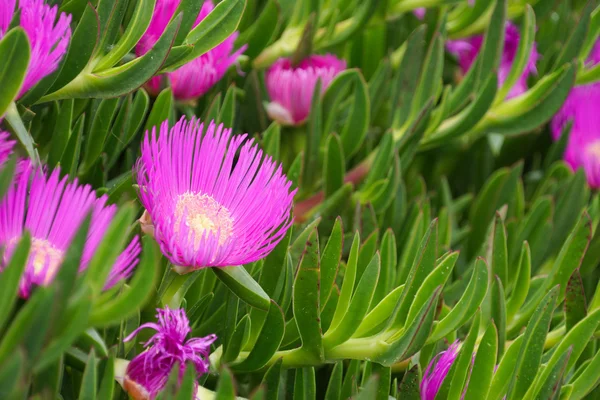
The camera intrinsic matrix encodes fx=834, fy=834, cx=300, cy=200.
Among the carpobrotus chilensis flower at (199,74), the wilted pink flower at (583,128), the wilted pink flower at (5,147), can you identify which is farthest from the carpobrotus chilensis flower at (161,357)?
the wilted pink flower at (583,128)

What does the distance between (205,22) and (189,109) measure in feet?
0.38

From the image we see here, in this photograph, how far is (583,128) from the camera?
868 millimetres

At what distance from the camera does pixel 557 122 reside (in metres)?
0.88

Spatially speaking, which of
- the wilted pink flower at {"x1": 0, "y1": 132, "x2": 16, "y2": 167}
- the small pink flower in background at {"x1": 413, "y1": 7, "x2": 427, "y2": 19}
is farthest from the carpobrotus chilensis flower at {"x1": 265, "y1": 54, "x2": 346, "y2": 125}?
the wilted pink flower at {"x1": 0, "y1": 132, "x2": 16, "y2": 167}

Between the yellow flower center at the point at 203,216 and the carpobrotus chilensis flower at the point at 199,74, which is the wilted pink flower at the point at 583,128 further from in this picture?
the yellow flower center at the point at 203,216

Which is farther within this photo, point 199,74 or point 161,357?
point 199,74

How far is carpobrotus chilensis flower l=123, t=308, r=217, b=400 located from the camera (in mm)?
400

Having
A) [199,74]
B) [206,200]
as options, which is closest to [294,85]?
[199,74]

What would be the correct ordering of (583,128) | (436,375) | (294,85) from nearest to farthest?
(436,375), (294,85), (583,128)

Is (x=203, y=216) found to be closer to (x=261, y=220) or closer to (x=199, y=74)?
(x=261, y=220)

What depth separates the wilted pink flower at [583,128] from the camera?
2.76 feet

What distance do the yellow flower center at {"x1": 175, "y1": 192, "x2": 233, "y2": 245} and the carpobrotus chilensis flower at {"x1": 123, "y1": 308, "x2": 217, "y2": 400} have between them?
0.04 meters

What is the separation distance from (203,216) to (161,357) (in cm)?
8

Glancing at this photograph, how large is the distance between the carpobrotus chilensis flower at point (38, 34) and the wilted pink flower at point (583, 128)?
1.87 feet
